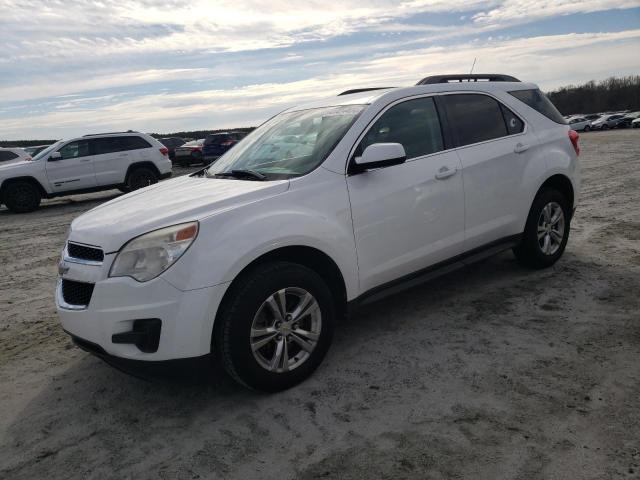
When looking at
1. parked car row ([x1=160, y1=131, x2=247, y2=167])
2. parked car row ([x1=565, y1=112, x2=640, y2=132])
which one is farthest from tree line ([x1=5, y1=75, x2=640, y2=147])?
parked car row ([x1=160, y1=131, x2=247, y2=167])

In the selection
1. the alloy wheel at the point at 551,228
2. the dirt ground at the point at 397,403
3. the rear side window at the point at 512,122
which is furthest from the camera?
the alloy wheel at the point at 551,228

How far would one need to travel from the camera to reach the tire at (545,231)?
4.86 metres

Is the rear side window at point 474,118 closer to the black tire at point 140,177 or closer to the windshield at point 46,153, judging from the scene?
the black tire at point 140,177

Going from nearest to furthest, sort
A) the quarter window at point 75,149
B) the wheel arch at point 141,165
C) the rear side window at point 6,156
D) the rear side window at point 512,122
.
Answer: the rear side window at point 512,122 < the quarter window at point 75,149 < the wheel arch at point 141,165 < the rear side window at point 6,156

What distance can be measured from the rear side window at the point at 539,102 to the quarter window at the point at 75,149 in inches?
475

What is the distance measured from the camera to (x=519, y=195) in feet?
15.2

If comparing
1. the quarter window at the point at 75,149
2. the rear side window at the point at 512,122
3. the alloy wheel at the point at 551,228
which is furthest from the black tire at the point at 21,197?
the alloy wheel at the point at 551,228

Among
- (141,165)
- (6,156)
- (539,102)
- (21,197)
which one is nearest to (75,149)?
(141,165)

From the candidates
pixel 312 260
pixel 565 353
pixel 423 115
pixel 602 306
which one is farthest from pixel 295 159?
pixel 602 306

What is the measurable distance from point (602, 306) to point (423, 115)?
2.08 m

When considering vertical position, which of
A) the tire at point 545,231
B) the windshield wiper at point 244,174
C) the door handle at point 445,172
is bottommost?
the tire at point 545,231

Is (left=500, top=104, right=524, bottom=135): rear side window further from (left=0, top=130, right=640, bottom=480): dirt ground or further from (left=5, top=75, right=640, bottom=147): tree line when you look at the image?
(left=5, top=75, right=640, bottom=147): tree line

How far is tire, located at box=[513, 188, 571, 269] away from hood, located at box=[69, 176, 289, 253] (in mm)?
2655

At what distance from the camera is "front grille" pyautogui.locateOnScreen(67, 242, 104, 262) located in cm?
304
